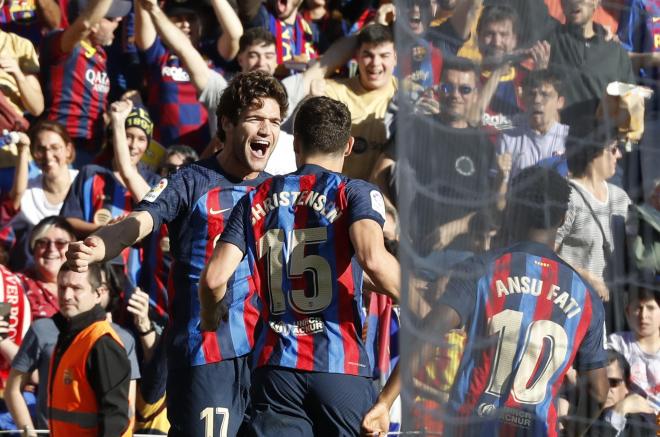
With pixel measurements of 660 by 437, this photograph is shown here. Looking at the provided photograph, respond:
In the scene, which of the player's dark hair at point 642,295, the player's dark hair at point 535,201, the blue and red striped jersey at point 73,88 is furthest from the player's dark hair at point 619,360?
the blue and red striped jersey at point 73,88

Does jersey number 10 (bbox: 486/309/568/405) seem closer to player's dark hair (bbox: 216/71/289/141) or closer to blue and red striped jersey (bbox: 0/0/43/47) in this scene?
player's dark hair (bbox: 216/71/289/141)

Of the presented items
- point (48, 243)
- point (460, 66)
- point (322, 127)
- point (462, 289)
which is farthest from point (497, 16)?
point (48, 243)

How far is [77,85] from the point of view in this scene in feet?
29.4

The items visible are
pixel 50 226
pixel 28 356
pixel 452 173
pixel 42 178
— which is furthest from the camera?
pixel 42 178

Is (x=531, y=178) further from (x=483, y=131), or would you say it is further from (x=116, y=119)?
(x=116, y=119)

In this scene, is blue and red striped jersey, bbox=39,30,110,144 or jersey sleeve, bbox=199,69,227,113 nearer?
jersey sleeve, bbox=199,69,227,113

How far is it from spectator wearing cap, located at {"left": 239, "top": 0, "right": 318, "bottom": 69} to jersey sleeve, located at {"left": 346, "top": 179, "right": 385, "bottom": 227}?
182 inches

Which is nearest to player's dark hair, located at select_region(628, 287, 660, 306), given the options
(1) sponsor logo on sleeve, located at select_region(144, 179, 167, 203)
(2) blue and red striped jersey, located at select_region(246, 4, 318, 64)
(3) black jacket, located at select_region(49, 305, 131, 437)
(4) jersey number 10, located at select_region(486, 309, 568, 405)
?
(4) jersey number 10, located at select_region(486, 309, 568, 405)

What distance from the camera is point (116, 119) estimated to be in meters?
8.08

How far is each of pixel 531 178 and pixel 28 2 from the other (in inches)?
275

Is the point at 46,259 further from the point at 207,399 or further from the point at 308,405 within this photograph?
the point at 308,405

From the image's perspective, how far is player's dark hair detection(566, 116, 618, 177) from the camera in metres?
3.46

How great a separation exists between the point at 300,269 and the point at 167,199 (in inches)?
35.0

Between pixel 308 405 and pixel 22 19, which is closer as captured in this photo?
pixel 308 405
